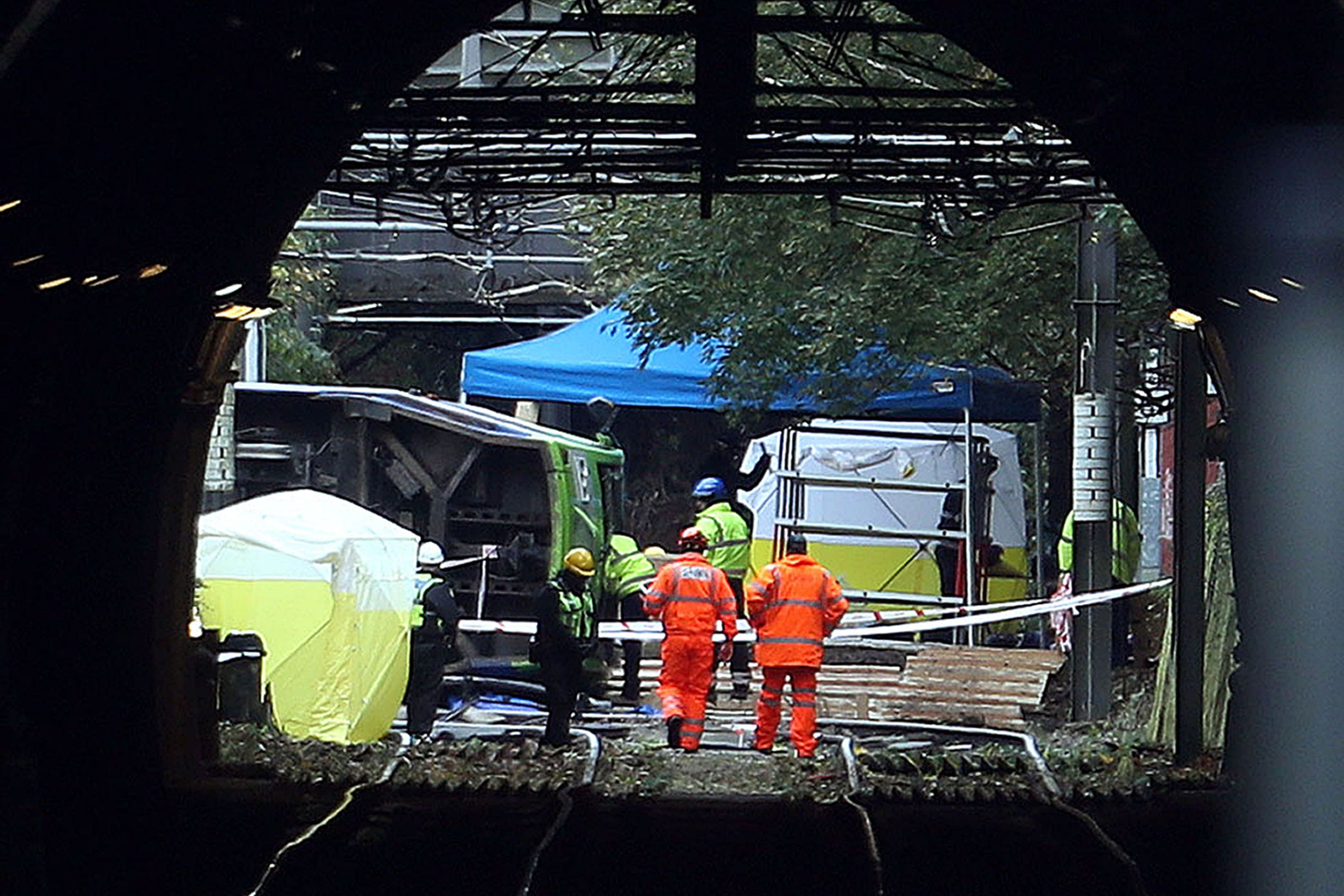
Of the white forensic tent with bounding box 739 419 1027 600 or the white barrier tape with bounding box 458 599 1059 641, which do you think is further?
the white forensic tent with bounding box 739 419 1027 600

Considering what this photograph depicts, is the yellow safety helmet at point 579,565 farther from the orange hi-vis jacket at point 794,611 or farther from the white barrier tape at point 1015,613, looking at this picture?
the white barrier tape at point 1015,613

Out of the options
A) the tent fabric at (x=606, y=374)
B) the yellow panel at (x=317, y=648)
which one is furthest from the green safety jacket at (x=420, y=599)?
the tent fabric at (x=606, y=374)

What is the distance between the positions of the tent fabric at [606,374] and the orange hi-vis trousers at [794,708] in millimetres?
5647

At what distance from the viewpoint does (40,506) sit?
401 inches

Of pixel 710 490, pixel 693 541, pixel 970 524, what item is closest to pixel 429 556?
pixel 693 541

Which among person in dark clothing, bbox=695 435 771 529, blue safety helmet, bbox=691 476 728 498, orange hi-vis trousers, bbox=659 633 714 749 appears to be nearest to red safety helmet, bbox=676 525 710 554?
orange hi-vis trousers, bbox=659 633 714 749

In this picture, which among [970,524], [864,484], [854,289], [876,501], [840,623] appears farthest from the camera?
[876,501]

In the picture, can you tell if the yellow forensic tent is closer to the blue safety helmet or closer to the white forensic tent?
the blue safety helmet

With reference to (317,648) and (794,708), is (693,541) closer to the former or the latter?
(794,708)

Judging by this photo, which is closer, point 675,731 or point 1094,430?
point 1094,430

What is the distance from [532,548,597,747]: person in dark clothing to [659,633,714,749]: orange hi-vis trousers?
700 millimetres

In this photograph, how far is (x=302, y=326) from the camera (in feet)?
99.9

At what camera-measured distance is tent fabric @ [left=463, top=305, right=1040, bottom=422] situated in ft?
74.0

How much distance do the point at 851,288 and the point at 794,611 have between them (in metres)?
3.17
